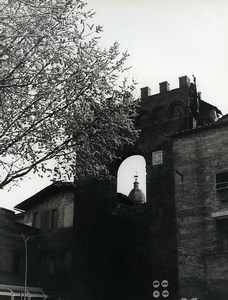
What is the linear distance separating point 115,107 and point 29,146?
8.07 ft

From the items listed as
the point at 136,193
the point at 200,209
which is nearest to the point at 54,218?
the point at 200,209

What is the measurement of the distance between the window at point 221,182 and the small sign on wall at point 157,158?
10.5ft

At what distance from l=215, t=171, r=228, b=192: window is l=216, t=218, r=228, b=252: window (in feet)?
4.45

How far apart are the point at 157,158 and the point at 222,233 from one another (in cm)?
502

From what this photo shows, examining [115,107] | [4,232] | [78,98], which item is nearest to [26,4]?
[78,98]

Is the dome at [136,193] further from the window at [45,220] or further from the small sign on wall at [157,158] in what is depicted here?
the small sign on wall at [157,158]

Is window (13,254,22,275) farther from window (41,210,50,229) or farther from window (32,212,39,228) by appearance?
window (32,212,39,228)

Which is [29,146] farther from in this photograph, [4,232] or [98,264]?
[4,232]

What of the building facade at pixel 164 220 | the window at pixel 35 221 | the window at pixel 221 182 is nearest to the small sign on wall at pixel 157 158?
the building facade at pixel 164 220

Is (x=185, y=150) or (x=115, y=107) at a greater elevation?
(x=185, y=150)

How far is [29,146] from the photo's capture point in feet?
38.2

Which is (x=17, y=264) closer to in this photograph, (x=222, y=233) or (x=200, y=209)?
(x=200, y=209)

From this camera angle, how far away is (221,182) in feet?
69.2

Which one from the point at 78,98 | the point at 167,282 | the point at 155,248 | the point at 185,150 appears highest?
the point at 185,150
